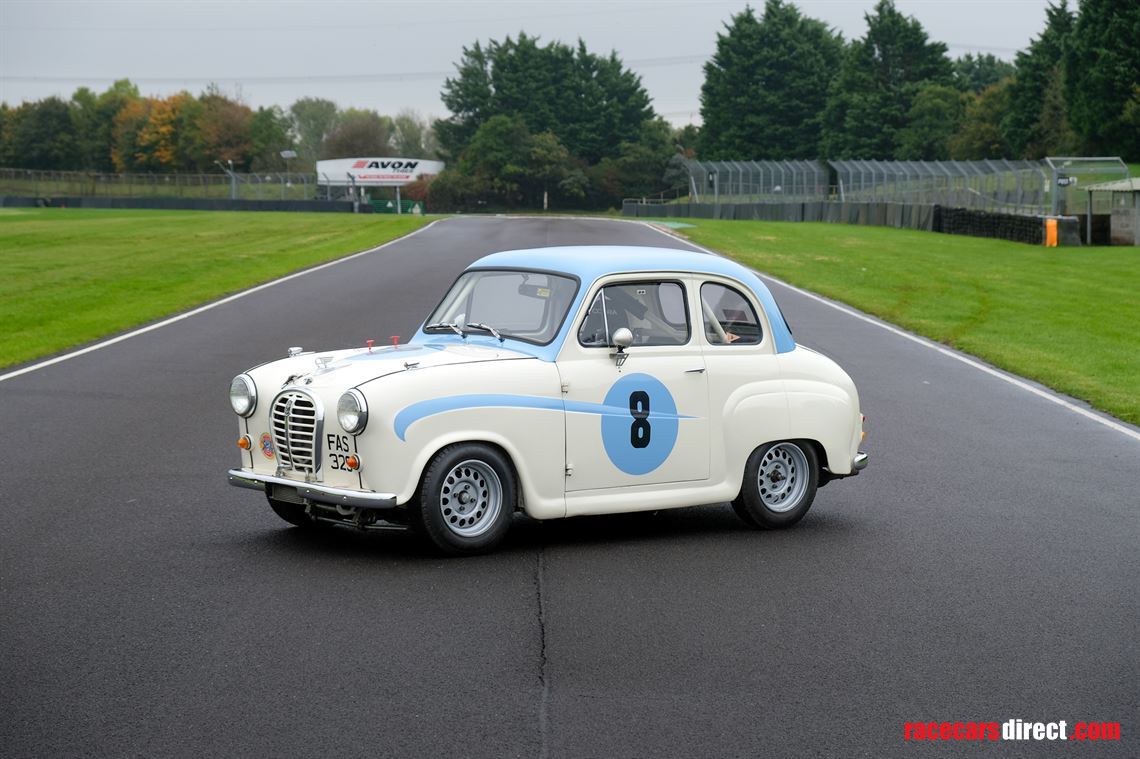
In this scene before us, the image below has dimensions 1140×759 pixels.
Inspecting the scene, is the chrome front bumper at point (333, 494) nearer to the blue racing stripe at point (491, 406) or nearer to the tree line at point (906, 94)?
the blue racing stripe at point (491, 406)

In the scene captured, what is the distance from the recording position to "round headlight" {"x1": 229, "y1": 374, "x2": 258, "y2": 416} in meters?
7.91

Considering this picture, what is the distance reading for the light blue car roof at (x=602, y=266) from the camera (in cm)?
814

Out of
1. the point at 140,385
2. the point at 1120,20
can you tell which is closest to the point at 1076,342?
the point at 140,385

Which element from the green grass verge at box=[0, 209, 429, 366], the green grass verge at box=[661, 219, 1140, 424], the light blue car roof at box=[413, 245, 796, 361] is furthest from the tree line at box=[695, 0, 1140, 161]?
the light blue car roof at box=[413, 245, 796, 361]

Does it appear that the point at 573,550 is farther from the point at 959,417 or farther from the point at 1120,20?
the point at 1120,20

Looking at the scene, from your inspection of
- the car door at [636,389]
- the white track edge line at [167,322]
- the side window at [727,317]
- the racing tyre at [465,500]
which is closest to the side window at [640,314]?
the car door at [636,389]

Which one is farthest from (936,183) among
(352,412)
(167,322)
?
(352,412)

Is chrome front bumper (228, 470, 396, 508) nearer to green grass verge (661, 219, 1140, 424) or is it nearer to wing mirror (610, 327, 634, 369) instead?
wing mirror (610, 327, 634, 369)

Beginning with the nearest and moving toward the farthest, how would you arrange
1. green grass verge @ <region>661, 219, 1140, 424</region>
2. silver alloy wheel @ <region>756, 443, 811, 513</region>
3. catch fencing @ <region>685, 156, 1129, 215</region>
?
silver alloy wheel @ <region>756, 443, 811, 513</region>, green grass verge @ <region>661, 219, 1140, 424</region>, catch fencing @ <region>685, 156, 1129, 215</region>

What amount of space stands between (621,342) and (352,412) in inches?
61.2

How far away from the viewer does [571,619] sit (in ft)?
21.1

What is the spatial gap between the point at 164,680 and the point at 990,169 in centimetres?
4792

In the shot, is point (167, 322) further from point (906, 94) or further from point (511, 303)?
point (906, 94)

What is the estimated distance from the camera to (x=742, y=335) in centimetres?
868
